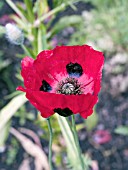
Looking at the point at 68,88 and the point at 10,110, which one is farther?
the point at 10,110

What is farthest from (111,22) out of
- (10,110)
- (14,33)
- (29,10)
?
(14,33)

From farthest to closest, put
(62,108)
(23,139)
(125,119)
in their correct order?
(125,119)
(23,139)
(62,108)

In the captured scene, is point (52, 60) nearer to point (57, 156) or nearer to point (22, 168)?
point (57, 156)

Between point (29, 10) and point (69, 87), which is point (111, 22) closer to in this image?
point (29, 10)

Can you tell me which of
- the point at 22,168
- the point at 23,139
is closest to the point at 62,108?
the point at 23,139

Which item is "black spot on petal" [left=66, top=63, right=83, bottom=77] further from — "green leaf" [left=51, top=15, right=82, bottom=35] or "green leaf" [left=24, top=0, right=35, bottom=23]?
"green leaf" [left=51, top=15, right=82, bottom=35]

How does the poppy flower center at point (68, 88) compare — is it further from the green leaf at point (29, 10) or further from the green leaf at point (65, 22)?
the green leaf at point (65, 22)

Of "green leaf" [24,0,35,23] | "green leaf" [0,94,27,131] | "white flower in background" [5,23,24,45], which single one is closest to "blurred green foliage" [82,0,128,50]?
"green leaf" [24,0,35,23]
